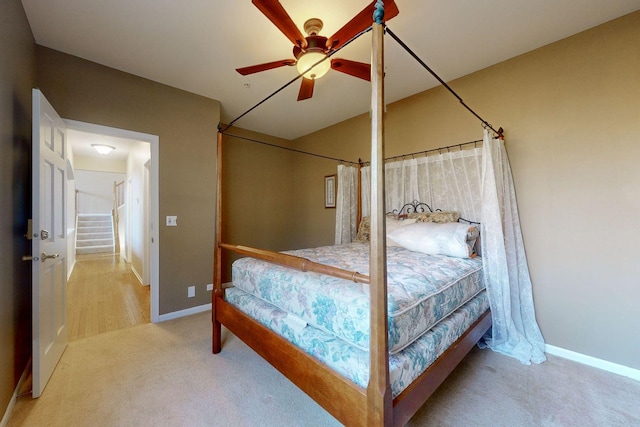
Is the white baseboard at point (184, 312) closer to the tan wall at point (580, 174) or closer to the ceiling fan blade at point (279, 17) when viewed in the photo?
the ceiling fan blade at point (279, 17)

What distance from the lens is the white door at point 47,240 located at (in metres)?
1.60

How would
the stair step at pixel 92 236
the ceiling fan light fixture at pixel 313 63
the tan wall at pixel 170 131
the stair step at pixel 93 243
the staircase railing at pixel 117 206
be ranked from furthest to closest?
1. the stair step at pixel 92 236
2. the staircase railing at pixel 117 206
3. the stair step at pixel 93 243
4. the tan wall at pixel 170 131
5. the ceiling fan light fixture at pixel 313 63

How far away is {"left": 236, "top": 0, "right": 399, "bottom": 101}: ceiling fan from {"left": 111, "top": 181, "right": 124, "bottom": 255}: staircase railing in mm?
7908

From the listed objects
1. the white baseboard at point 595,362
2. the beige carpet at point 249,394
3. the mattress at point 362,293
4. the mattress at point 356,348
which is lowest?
the beige carpet at point 249,394

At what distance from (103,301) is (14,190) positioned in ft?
7.92

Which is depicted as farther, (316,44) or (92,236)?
(92,236)

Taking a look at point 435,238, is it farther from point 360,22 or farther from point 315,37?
point 315,37

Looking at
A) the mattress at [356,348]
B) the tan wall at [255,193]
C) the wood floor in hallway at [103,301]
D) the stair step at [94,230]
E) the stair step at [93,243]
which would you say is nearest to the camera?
the mattress at [356,348]

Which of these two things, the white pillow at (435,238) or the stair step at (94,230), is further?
the stair step at (94,230)

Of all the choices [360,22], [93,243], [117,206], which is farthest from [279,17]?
[93,243]

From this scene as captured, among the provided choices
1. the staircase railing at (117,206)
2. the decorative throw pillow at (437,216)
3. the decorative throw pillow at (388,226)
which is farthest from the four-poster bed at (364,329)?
the staircase railing at (117,206)

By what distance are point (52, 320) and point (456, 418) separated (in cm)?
292

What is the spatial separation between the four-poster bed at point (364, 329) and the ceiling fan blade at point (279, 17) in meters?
0.73

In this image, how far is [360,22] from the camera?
4.91ft
